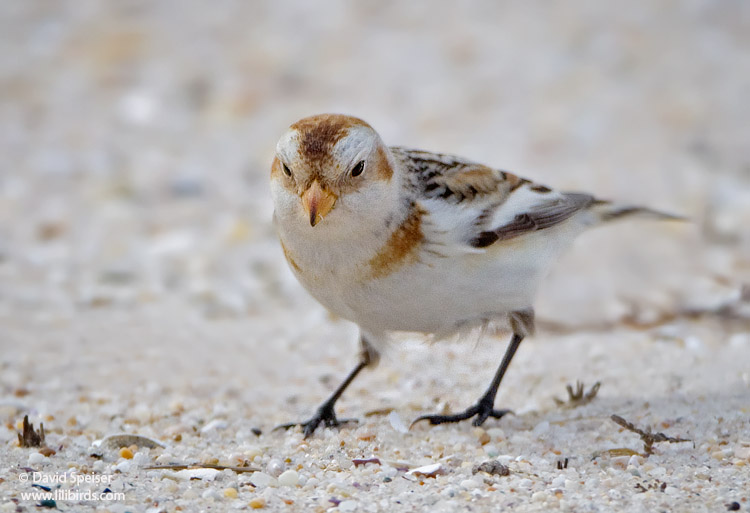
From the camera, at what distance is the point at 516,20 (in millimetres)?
9305

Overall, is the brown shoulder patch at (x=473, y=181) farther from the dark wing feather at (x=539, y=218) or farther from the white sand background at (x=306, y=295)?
the white sand background at (x=306, y=295)

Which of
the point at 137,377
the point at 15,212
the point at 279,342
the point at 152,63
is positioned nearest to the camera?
the point at 137,377

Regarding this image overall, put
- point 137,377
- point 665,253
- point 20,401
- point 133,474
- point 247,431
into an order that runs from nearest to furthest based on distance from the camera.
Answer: point 133,474, point 247,431, point 20,401, point 137,377, point 665,253

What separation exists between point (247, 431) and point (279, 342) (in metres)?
→ 1.51

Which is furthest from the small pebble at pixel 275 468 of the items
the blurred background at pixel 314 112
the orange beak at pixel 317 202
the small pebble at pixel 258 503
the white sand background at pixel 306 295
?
the blurred background at pixel 314 112

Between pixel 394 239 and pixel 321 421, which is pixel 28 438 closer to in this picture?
pixel 321 421

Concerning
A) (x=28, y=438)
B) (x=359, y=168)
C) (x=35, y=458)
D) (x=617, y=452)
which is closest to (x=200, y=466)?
(x=35, y=458)

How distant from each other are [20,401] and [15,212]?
10.8 ft

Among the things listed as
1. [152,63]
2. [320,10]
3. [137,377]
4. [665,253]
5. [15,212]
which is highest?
[320,10]

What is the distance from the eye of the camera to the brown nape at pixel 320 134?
3746mm

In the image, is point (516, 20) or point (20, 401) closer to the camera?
point (20, 401)

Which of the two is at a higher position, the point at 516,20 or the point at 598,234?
the point at 516,20

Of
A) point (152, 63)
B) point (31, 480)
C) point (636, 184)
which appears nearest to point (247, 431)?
point (31, 480)

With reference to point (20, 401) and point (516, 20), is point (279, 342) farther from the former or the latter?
point (516, 20)
